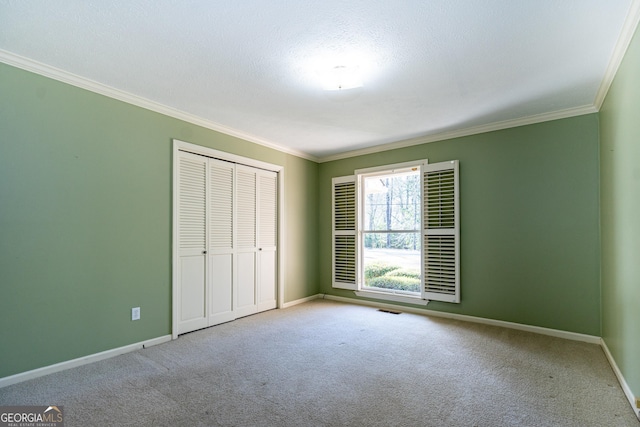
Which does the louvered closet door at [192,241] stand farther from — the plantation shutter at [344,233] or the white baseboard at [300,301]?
the plantation shutter at [344,233]

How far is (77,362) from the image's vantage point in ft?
9.10

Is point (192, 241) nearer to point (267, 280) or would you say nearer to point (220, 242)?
point (220, 242)

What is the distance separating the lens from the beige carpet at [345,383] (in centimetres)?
205

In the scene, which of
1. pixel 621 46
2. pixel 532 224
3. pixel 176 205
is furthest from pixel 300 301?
pixel 621 46

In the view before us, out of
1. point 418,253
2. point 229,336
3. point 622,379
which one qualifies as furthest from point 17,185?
point 622,379

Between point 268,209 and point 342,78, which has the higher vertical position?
point 342,78

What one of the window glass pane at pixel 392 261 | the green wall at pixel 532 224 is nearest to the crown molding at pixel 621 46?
the green wall at pixel 532 224

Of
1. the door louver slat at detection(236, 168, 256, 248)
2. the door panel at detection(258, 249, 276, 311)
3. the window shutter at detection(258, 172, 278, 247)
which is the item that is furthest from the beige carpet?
the window shutter at detection(258, 172, 278, 247)

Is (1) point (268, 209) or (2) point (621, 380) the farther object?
(1) point (268, 209)

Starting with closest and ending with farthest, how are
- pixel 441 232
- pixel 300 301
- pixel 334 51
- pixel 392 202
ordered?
pixel 334 51
pixel 441 232
pixel 392 202
pixel 300 301

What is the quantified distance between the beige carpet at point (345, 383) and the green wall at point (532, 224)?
39 cm

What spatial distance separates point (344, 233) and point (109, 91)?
12.1 ft

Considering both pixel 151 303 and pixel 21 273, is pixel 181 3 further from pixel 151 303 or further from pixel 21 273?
pixel 151 303

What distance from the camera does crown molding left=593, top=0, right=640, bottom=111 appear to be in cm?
193
